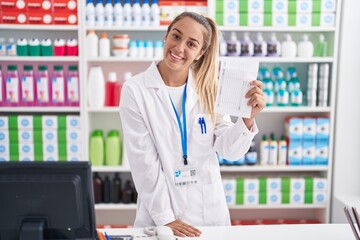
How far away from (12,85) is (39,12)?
62 centimetres

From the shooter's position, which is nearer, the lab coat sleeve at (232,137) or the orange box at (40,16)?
the lab coat sleeve at (232,137)

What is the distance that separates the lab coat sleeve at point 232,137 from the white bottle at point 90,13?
1.85 meters

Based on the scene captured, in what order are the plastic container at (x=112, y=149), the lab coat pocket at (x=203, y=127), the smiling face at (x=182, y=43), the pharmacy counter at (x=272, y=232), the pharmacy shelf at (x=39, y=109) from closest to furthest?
the pharmacy counter at (x=272, y=232)
the smiling face at (x=182, y=43)
the lab coat pocket at (x=203, y=127)
the pharmacy shelf at (x=39, y=109)
the plastic container at (x=112, y=149)

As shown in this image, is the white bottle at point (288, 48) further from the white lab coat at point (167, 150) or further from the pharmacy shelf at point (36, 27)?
the white lab coat at point (167, 150)

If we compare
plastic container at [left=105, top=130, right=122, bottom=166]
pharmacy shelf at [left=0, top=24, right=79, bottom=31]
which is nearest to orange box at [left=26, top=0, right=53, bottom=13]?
pharmacy shelf at [left=0, top=24, right=79, bottom=31]

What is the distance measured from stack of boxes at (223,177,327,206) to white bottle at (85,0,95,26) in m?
1.71

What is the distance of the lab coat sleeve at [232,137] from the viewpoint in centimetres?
213

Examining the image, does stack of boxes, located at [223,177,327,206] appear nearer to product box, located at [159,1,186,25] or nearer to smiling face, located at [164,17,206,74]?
product box, located at [159,1,186,25]

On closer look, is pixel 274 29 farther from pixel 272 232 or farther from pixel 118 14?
pixel 272 232

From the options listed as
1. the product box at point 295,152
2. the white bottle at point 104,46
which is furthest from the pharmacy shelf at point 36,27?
the product box at point 295,152

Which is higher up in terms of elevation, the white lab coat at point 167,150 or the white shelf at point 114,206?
the white lab coat at point 167,150

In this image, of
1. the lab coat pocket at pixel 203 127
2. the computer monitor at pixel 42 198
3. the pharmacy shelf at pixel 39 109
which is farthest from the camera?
the pharmacy shelf at pixel 39 109

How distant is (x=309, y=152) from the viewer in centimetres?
394

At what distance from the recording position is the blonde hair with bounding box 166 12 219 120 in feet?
7.34
